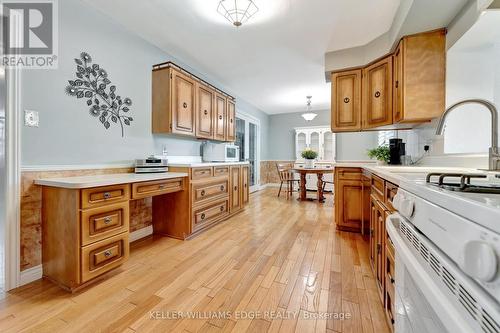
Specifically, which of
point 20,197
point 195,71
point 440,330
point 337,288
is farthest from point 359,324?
point 195,71

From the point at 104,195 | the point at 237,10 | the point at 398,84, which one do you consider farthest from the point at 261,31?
the point at 104,195

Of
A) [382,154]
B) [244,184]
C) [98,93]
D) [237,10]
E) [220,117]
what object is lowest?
[244,184]

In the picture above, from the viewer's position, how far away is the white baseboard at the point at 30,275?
5.47 feet

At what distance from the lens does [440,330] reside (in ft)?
1.55

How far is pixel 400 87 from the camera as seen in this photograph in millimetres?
2314

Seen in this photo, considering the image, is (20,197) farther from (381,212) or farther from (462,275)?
(381,212)

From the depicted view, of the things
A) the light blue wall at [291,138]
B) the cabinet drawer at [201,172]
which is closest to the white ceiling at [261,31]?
the cabinet drawer at [201,172]

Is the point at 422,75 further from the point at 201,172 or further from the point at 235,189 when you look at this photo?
the point at 235,189

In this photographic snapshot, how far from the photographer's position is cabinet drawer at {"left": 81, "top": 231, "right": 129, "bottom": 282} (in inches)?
62.0

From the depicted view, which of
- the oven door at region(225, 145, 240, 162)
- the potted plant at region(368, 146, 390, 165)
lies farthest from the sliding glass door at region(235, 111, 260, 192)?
the potted plant at region(368, 146, 390, 165)

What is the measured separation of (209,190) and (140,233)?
986 mm

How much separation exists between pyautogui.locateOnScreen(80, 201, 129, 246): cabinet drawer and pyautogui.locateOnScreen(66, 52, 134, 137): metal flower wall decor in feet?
3.39

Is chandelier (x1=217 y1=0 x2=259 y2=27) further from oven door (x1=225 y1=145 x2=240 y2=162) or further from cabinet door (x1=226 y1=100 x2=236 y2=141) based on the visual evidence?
oven door (x1=225 y1=145 x2=240 y2=162)

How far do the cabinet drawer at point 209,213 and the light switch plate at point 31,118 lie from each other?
5.49ft
